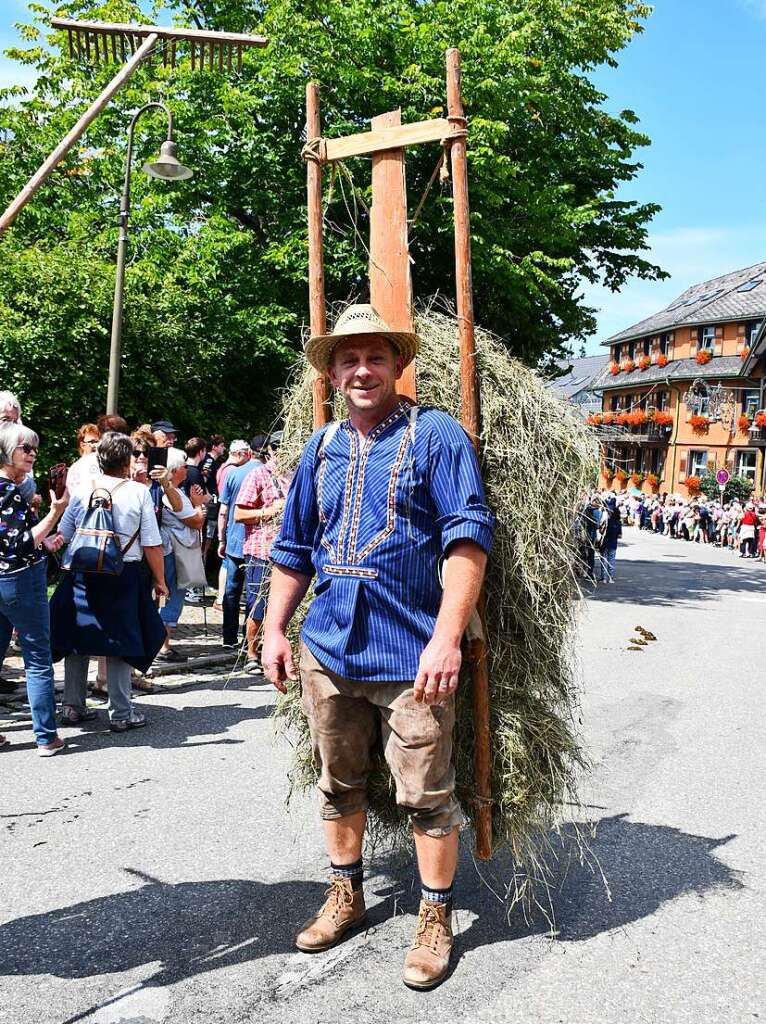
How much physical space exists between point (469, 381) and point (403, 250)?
0.58 metres

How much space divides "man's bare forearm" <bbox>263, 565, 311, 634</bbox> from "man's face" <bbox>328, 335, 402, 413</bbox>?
24.9 inches

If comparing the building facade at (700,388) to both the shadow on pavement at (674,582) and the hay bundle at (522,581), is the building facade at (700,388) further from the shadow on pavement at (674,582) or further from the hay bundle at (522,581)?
the hay bundle at (522,581)

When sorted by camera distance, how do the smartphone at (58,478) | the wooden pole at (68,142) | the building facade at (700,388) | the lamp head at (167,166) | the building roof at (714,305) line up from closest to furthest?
the wooden pole at (68,142)
the smartphone at (58,478)
the lamp head at (167,166)
the building facade at (700,388)
the building roof at (714,305)

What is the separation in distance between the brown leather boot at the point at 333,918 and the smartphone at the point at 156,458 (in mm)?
4589

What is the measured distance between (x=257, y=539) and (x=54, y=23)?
4.85m

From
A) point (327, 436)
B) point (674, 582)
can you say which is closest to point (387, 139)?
point (327, 436)

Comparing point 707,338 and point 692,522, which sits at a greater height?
point 707,338

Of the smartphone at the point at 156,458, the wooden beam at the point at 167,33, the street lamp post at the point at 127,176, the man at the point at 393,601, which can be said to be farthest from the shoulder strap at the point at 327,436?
the street lamp post at the point at 127,176

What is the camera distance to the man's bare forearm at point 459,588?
279cm

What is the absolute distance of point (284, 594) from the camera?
10.6 feet

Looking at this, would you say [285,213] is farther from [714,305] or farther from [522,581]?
[714,305]

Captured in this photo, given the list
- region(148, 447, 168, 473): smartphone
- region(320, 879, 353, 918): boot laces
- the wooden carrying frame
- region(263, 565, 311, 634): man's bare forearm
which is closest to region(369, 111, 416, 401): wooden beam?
the wooden carrying frame

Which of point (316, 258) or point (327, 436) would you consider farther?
point (316, 258)

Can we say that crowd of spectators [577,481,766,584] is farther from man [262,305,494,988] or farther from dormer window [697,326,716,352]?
man [262,305,494,988]
